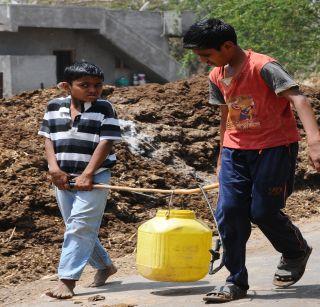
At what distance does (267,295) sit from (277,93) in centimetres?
127

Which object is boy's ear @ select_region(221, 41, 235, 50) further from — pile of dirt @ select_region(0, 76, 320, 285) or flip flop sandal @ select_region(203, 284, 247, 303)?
pile of dirt @ select_region(0, 76, 320, 285)

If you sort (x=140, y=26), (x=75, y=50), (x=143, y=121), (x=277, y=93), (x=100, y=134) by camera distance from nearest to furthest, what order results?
(x=277, y=93), (x=100, y=134), (x=143, y=121), (x=75, y=50), (x=140, y=26)

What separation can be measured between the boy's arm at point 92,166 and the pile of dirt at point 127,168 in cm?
129

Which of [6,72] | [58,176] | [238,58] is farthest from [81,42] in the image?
[238,58]

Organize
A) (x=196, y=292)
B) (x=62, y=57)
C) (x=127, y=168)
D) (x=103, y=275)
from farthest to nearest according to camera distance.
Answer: (x=62, y=57) < (x=127, y=168) < (x=103, y=275) < (x=196, y=292)

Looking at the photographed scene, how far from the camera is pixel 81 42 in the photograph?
3291 cm

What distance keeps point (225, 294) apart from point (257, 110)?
3.62 feet

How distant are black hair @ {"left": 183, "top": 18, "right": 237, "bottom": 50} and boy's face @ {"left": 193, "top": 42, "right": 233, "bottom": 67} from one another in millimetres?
25

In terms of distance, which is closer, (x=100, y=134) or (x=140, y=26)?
(x=100, y=134)

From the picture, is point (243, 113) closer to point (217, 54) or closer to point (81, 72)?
point (217, 54)

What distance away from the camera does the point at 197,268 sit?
5543 mm

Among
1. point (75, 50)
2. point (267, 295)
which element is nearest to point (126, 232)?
point (267, 295)

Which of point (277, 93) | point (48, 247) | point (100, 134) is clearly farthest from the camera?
point (48, 247)

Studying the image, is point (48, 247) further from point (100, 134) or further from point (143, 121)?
point (143, 121)
